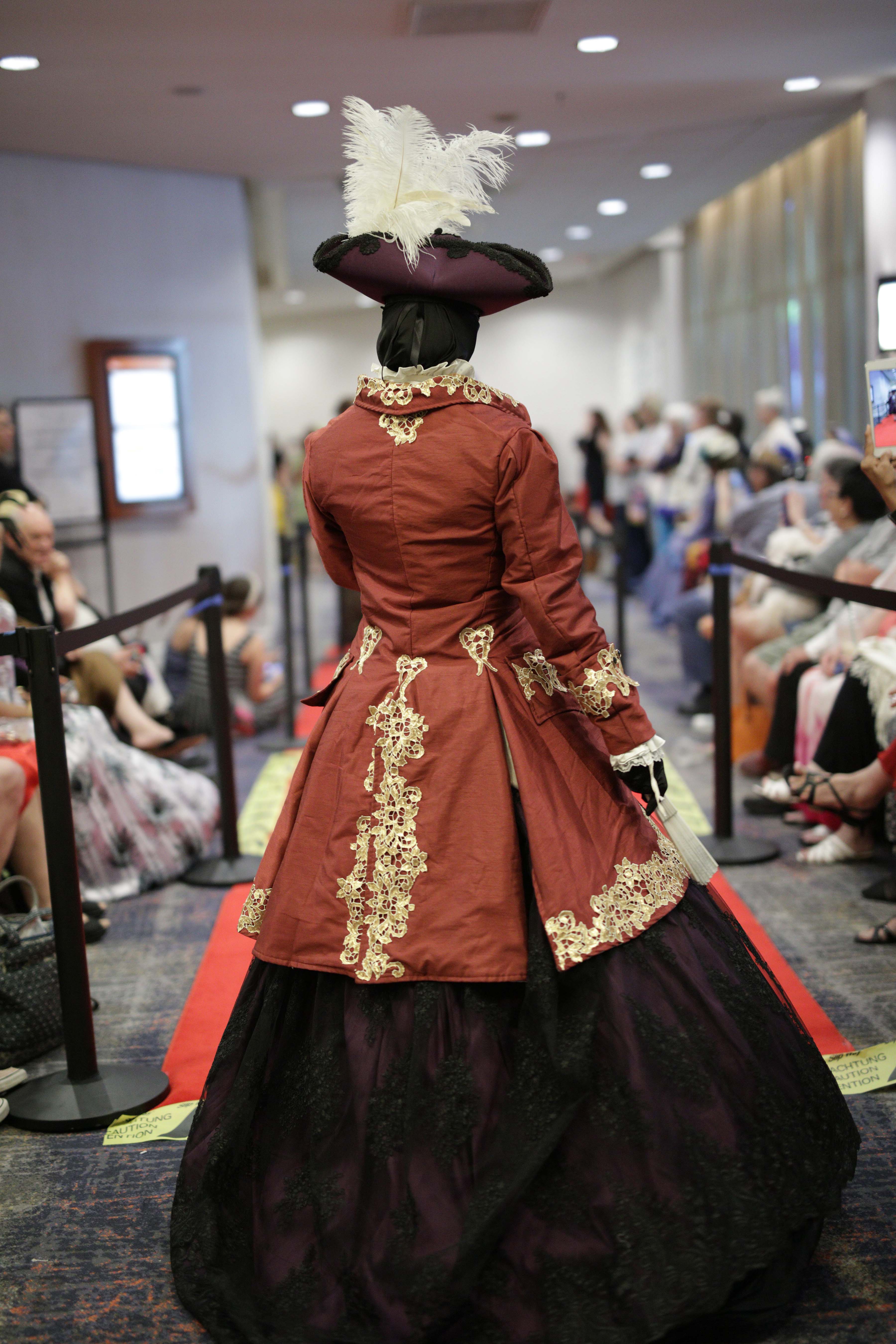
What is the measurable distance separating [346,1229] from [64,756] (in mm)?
1048

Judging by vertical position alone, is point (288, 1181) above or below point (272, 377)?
below

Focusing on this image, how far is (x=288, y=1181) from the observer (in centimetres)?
170

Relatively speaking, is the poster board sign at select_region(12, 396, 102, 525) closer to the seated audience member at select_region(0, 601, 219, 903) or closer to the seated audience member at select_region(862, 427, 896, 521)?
the seated audience member at select_region(0, 601, 219, 903)

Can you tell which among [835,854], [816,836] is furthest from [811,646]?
[835,854]

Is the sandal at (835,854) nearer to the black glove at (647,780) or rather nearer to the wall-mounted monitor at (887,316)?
the wall-mounted monitor at (887,316)

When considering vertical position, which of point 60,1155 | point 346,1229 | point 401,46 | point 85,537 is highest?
point 401,46

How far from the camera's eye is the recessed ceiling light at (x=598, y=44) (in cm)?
510

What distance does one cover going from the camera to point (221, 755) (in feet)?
11.4

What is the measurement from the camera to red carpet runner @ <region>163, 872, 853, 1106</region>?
8.00 ft

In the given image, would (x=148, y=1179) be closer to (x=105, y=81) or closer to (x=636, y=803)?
(x=636, y=803)

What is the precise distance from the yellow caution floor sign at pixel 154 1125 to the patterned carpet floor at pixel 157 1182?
2 centimetres

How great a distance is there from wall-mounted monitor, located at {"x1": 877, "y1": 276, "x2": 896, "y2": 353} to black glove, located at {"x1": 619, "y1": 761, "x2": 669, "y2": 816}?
2.07 metres

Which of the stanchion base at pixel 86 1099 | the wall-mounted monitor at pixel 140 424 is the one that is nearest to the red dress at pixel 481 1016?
the stanchion base at pixel 86 1099

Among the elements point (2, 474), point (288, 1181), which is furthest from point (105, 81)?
point (288, 1181)
